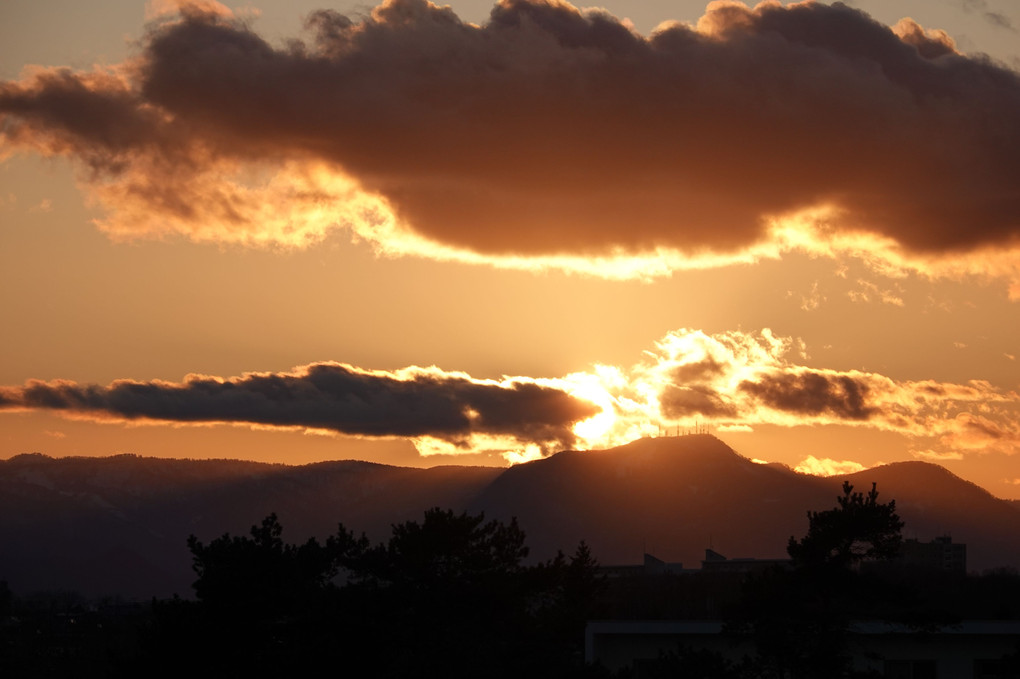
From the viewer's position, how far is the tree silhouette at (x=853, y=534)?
1432 inches

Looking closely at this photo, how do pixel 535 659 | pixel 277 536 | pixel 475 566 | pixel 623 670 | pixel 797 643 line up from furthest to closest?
pixel 277 536
pixel 475 566
pixel 623 670
pixel 535 659
pixel 797 643

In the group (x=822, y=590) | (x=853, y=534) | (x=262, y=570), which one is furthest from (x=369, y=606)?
(x=853, y=534)

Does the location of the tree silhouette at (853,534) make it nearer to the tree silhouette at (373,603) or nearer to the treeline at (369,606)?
the treeline at (369,606)

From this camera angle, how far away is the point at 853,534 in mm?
36594

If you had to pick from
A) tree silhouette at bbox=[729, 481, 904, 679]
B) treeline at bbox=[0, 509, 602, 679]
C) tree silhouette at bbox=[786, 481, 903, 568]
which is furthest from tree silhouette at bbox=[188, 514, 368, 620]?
tree silhouette at bbox=[786, 481, 903, 568]

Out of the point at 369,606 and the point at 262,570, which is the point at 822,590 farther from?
the point at 262,570

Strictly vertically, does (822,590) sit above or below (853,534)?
below

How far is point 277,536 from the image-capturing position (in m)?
49.6

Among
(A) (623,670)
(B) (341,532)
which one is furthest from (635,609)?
(B) (341,532)

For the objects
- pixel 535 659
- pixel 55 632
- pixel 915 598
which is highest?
pixel 915 598

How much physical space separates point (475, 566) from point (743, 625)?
10.9 meters

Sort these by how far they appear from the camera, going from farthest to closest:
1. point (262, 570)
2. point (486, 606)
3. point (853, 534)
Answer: point (262, 570) < point (486, 606) < point (853, 534)

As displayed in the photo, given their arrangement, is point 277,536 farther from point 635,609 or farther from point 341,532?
point 635,609

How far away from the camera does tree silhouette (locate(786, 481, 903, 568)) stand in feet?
119
